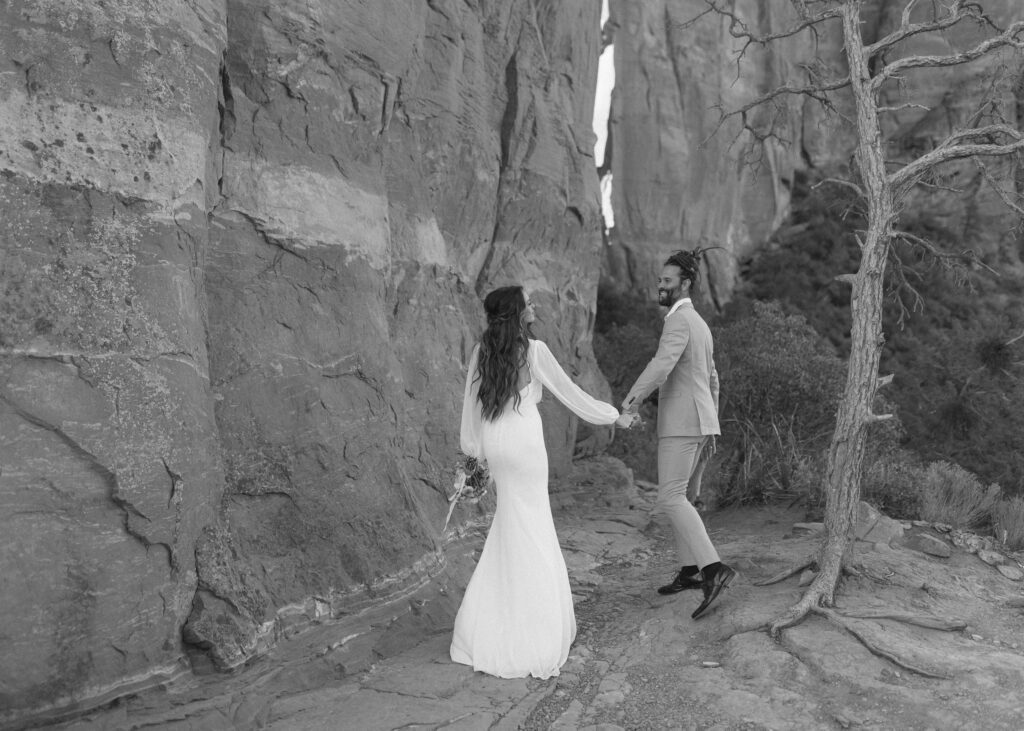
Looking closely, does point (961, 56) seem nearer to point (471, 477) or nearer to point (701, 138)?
point (471, 477)

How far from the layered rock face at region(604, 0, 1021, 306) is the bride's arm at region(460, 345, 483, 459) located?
26550mm

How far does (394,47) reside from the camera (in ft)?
23.3

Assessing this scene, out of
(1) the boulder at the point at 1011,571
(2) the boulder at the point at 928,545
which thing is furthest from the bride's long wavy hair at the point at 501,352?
(1) the boulder at the point at 1011,571

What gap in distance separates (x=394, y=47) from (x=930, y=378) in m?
15.3

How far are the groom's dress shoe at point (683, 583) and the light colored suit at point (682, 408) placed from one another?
0.27 m

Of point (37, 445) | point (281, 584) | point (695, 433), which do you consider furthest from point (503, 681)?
point (37, 445)

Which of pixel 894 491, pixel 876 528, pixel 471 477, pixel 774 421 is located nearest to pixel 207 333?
pixel 471 477

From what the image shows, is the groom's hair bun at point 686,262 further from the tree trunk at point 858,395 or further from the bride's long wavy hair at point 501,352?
the bride's long wavy hair at point 501,352

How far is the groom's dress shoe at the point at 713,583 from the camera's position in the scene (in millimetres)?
5734

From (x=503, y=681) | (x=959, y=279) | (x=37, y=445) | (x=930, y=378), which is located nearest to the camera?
(x=37, y=445)

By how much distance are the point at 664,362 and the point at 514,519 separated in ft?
4.67

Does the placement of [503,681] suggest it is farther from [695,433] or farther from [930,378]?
[930,378]

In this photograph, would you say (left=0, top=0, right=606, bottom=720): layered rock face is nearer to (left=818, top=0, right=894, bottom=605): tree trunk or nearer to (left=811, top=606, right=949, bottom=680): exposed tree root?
(left=811, top=606, right=949, bottom=680): exposed tree root

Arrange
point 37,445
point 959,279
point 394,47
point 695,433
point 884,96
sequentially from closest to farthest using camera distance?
point 37,445
point 695,433
point 959,279
point 394,47
point 884,96
